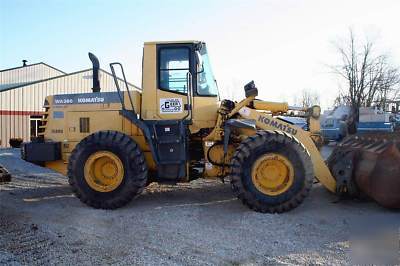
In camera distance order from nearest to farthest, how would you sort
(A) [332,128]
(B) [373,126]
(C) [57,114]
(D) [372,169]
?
1. (D) [372,169]
2. (C) [57,114]
3. (B) [373,126]
4. (A) [332,128]

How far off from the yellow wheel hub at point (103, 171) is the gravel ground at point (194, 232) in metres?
0.48

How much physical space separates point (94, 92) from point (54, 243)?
12.9ft

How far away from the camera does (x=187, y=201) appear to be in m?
8.27

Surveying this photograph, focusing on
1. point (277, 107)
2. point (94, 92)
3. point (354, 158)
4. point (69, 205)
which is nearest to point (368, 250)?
point (354, 158)

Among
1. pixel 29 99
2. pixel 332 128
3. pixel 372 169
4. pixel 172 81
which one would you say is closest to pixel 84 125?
pixel 172 81

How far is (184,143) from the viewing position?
7.87 metres

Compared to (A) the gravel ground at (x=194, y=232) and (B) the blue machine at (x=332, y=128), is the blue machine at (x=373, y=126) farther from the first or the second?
(A) the gravel ground at (x=194, y=232)

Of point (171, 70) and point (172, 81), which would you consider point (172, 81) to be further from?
point (171, 70)

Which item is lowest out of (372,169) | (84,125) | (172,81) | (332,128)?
(372,169)

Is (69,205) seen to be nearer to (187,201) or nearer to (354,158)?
(187,201)

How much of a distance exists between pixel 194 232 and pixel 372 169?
3.26 meters

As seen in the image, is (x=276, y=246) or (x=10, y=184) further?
(x=10, y=184)

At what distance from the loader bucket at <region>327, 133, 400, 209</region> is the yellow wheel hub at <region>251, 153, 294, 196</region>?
43.5 inches

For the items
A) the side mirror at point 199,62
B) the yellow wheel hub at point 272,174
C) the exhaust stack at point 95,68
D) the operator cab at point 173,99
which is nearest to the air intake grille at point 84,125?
the exhaust stack at point 95,68
